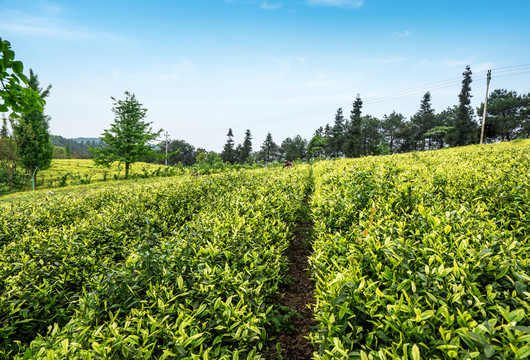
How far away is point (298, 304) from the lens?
10.7ft

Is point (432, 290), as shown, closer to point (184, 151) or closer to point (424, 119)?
point (424, 119)

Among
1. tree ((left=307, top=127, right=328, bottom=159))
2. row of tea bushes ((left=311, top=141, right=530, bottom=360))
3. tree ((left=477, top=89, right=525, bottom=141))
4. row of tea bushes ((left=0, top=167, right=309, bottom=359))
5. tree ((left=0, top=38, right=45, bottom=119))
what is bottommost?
row of tea bushes ((left=0, top=167, right=309, bottom=359))

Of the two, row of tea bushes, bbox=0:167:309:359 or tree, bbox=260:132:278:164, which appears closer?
row of tea bushes, bbox=0:167:309:359

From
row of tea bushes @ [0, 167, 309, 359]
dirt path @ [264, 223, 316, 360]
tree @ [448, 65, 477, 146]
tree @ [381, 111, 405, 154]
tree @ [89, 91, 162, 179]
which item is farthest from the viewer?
tree @ [381, 111, 405, 154]

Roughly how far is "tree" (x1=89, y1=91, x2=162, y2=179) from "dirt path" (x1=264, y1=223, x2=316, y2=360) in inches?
752

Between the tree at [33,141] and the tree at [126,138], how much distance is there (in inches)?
312

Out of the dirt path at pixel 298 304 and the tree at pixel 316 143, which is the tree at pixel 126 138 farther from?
the tree at pixel 316 143

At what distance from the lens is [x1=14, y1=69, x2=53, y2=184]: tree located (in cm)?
2042

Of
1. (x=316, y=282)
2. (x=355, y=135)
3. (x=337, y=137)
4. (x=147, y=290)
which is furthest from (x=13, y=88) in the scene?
(x=337, y=137)

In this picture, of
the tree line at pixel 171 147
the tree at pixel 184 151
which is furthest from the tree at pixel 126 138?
the tree at pixel 184 151

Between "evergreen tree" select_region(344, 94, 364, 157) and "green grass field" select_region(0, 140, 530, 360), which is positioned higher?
"evergreen tree" select_region(344, 94, 364, 157)

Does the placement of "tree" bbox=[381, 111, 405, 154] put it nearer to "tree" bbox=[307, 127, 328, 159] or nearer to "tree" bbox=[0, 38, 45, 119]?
"tree" bbox=[307, 127, 328, 159]

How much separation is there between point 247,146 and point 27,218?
56.6 meters

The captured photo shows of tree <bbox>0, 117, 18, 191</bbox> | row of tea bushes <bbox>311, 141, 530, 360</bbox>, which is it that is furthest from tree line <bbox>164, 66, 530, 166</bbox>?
row of tea bushes <bbox>311, 141, 530, 360</bbox>
